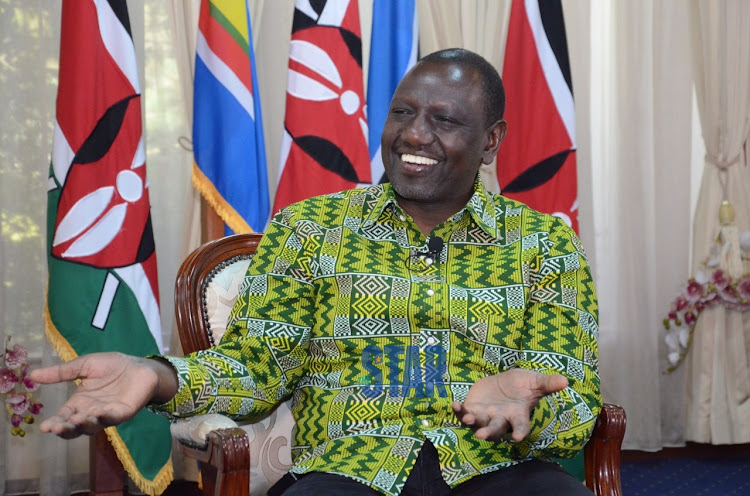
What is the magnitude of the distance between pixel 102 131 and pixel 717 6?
3251 millimetres

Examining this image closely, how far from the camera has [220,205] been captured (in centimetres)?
333

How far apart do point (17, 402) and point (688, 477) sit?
124 inches

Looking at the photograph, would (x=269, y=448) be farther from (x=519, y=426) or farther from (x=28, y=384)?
(x=28, y=384)

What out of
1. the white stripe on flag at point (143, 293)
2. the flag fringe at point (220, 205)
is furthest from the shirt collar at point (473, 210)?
the white stripe on flag at point (143, 293)

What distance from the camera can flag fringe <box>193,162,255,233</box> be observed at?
332 centimetres

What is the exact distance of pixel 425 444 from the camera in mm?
1899

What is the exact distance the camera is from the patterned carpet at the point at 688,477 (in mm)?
4055

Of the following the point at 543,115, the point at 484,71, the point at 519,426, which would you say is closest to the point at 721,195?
the point at 543,115

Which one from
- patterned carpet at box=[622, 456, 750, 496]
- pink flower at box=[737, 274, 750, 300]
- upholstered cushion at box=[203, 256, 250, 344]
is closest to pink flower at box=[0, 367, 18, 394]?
upholstered cushion at box=[203, 256, 250, 344]

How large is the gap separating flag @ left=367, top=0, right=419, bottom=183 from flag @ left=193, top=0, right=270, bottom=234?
55 cm

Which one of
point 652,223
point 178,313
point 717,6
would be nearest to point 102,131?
point 178,313

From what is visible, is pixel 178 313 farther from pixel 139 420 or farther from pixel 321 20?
pixel 321 20

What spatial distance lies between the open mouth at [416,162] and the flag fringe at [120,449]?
1.53 m

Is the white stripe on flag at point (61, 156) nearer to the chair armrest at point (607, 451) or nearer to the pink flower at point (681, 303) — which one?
the chair armrest at point (607, 451)
